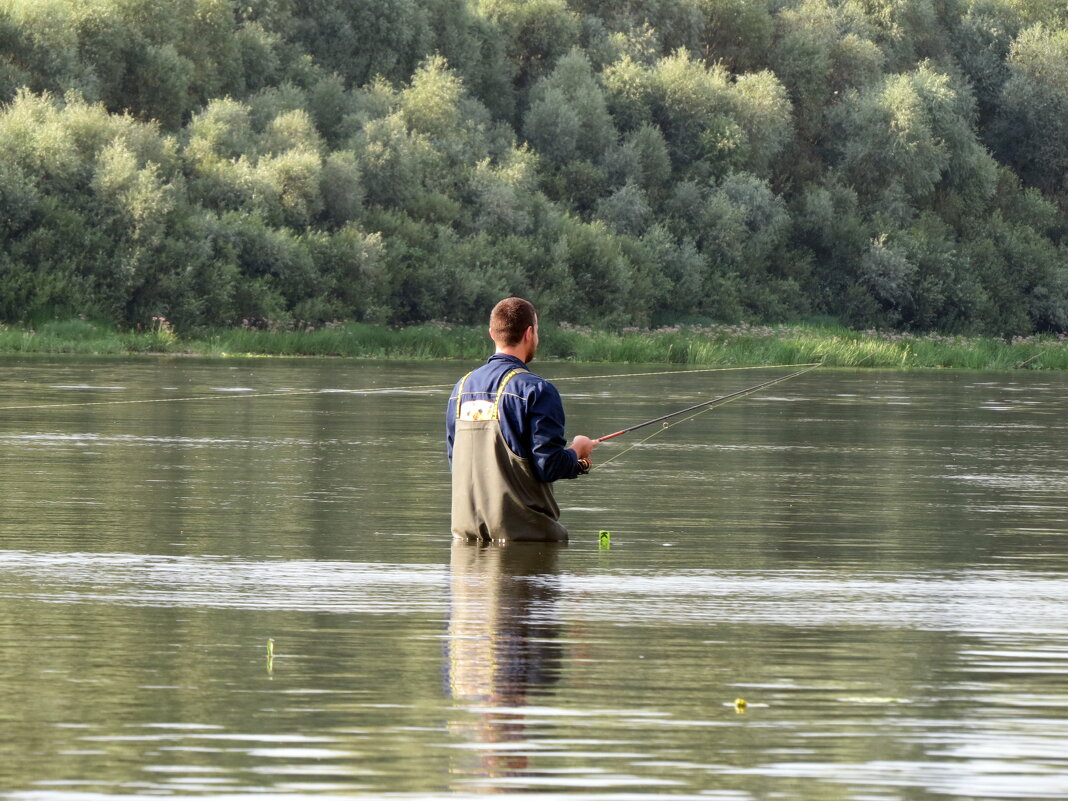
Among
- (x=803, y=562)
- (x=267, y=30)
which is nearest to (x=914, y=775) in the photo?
(x=803, y=562)

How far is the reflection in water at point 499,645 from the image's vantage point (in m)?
5.77

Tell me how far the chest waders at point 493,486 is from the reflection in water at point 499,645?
0.40ft

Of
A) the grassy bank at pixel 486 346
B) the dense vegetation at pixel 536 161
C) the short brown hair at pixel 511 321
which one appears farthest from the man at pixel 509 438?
the dense vegetation at pixel 536 161

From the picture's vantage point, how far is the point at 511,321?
9.39m

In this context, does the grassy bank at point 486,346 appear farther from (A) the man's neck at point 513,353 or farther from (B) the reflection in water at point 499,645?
(A) the man's neck at point 513,353

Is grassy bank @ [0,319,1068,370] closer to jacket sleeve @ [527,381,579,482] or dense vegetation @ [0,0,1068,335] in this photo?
dense vegetation @ [0,0,1068,335]

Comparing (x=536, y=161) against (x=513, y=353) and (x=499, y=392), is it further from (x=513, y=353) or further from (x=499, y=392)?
(x=499, y=392)

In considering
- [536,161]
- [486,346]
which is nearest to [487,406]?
[486,346]

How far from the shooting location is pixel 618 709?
6336mm

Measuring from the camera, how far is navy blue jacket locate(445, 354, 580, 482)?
365 inches

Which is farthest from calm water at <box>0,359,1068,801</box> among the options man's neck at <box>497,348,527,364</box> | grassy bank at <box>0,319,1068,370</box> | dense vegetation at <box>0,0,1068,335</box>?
dense vegetation at <box>0,0,1068,335</box>

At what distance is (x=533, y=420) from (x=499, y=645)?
2028 millimetres

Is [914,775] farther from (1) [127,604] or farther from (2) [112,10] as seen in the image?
(2) [112,10]

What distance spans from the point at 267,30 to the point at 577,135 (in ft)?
35.5
